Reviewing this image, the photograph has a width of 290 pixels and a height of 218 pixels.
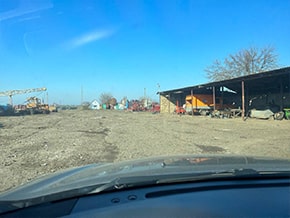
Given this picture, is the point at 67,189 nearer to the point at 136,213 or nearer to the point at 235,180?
the point at 136,213

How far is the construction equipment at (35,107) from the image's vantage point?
5431 cm

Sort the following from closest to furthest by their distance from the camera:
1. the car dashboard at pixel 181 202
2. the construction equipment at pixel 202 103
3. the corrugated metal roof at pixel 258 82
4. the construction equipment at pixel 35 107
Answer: the car dashboard at pixel 181 202 < the corrugated metal roof at pixel 258 82 < the construction equipment at pixel 202 103 < the construction equipment at pixel 35 107

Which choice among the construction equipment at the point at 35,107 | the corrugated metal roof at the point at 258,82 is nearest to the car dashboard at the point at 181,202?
the corrugated metal roof at the point at 258,82

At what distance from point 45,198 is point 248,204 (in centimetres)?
143

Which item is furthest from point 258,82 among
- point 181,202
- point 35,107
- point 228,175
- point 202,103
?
point 35,107

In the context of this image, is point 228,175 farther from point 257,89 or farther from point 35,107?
point 35,107

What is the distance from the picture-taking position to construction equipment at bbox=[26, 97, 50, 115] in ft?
178

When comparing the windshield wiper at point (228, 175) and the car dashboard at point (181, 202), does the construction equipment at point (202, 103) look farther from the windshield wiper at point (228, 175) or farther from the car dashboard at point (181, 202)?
the car dashboard at point (181, 202)

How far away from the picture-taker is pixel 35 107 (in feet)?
185

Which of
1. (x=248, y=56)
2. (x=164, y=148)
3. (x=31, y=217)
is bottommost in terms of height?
(x=164, y=148)

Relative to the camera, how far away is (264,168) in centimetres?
264

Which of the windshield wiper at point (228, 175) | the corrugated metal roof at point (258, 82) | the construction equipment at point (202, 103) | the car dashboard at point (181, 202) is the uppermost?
the corrugated metal roof at point (258, 82)

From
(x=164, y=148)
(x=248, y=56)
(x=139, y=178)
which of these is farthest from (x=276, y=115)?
(x=139, y=178)

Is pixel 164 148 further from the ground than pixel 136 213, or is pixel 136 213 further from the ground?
pixel 136 213
